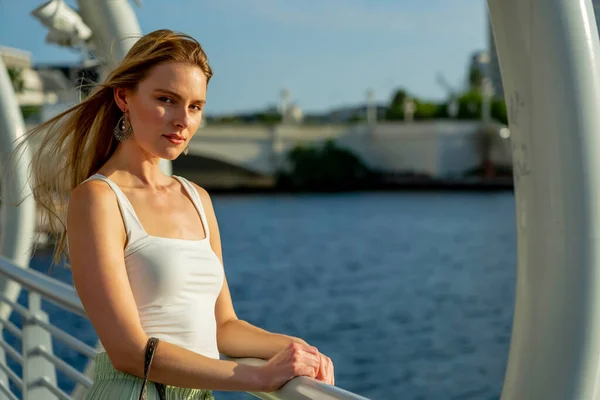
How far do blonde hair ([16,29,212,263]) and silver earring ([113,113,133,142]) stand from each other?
2 centimetres

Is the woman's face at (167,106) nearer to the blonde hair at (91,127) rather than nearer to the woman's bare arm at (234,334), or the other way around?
the blonde hair at (91,127)

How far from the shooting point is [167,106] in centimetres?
104

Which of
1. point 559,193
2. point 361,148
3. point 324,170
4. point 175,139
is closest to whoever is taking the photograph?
point 559,193

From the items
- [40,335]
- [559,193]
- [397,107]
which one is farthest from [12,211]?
[397,107]

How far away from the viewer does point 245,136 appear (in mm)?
39250

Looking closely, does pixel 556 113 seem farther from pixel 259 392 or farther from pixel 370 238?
pixel 370 238

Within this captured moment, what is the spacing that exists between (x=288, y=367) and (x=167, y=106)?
0.32 meters

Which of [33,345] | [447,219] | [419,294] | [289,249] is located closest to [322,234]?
[289,249]

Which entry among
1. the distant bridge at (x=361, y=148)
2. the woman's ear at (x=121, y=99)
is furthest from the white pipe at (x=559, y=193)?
the distant bridge at (x=361, y=148)

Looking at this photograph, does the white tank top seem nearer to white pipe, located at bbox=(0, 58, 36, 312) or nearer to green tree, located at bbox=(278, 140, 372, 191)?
white pipe, located at bbox=(0, 58, 36, 312)

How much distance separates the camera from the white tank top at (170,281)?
3.35 ft

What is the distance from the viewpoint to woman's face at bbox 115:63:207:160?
104 centimetres

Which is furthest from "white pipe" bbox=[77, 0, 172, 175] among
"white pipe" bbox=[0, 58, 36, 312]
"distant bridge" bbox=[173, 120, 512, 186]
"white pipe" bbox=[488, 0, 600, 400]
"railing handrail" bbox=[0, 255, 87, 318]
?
"distant bridge" bbox=[173, 120, 512, 186]

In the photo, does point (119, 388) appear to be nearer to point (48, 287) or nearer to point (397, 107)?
point (48, 287)
